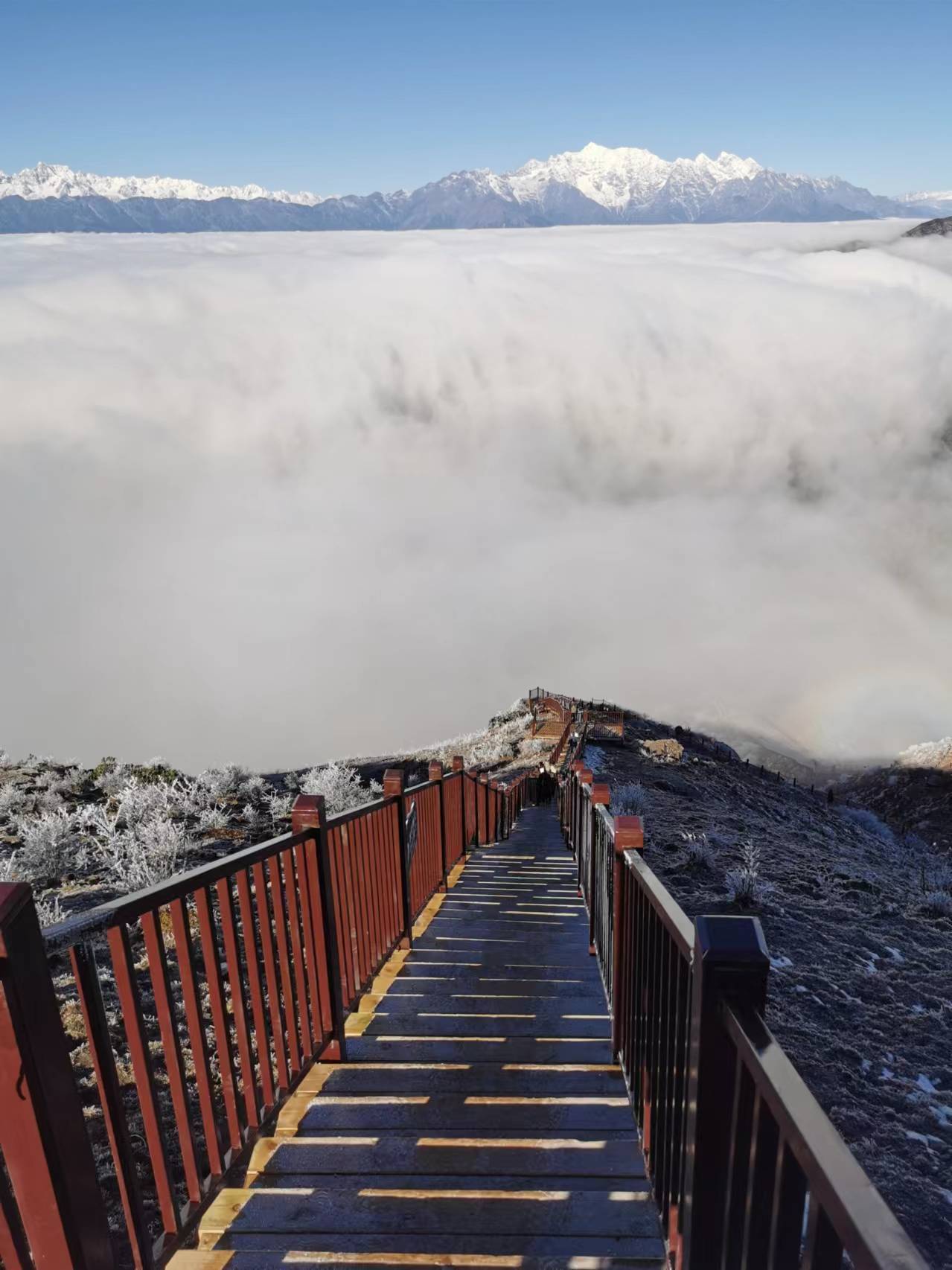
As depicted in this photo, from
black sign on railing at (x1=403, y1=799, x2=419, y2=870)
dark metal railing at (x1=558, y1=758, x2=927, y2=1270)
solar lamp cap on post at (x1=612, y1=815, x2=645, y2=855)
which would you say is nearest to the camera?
dark metal railing at (x1=558, y1=758, x2=927, y2=1270)

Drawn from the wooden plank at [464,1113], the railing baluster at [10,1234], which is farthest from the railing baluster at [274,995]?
the railing baluster at [10,1234]

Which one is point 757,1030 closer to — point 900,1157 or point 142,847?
point 900,1157

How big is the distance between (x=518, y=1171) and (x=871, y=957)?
7.48 meters

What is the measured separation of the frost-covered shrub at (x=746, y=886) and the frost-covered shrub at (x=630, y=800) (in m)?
4.53

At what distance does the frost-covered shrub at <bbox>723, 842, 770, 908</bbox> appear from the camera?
10062 millimetres

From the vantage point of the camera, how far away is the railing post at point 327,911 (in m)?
3.79

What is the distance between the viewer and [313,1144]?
11.0 feet

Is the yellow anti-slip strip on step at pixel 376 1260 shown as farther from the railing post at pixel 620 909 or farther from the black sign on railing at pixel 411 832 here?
the black sign on railing at pixel 411 832

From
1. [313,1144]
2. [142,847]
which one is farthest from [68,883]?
[313,1144]

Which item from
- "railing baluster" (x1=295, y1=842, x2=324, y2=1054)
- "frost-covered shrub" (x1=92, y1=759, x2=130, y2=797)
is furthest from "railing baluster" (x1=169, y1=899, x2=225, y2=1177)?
"frost-covered shrub" (x1=92, y1=759, x2=130, y2=797)

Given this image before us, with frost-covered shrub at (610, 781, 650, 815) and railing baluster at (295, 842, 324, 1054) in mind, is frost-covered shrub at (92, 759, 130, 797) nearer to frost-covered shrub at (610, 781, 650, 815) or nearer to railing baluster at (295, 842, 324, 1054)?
frost-covered shrub at (610, 781, 650, 815)

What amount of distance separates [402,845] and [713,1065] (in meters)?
4.11

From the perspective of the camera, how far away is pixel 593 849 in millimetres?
5996

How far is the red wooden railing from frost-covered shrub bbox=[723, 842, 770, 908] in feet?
18.5
